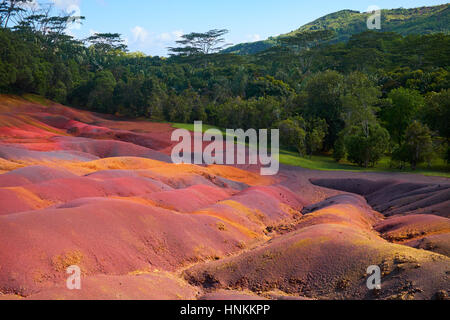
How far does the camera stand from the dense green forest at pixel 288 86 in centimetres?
4562

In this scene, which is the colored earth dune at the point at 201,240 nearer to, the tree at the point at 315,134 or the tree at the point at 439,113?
the tree at the point at 439,113

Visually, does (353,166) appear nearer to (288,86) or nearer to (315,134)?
(315,134)

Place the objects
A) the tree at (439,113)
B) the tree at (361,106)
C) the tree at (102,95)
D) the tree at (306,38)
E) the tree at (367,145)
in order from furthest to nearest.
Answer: the tree at (306,38), the tree at (102,95), the tree at (361,106), the tree at (367,145), the tree at (439,113)

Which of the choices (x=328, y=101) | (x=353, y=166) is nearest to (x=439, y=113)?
(x=353, y=166)

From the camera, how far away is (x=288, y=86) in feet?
260

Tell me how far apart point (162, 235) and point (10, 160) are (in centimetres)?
2065

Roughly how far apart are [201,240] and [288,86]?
6611 centimetres

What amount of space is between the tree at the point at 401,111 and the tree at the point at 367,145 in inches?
406

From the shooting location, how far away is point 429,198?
84.6 ft

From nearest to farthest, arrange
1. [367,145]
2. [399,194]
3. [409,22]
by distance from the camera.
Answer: [399,194]
[367,145]
[409,22]

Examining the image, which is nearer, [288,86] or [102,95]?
[288,86]

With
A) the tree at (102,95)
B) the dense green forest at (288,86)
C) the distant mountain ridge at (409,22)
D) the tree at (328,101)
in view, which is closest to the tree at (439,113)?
the dense green forest at (288,86)

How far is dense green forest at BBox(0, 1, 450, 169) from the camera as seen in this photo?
45625 millimetres

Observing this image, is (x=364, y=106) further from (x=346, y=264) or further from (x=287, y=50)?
(x=287, y=50)
